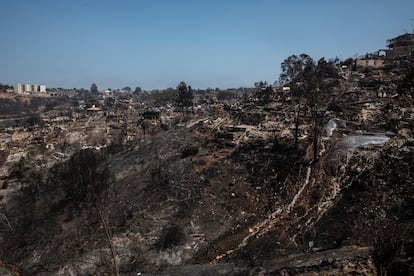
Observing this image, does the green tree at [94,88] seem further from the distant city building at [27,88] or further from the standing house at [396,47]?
the standing house at [396,47]

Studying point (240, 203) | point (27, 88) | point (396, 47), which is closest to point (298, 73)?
point (240, 203)

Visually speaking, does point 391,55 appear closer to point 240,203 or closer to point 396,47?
point 396,47

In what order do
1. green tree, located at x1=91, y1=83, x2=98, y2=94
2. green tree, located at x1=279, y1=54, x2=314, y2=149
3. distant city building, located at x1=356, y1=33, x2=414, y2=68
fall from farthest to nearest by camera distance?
green tree, located at x1=91, y1=83, x2=98, y2=94, distant city building, located at x1=356, y1=33, x2=414, y2=68, green tree, located at x1=279, y1=54, x2=314, y2=149

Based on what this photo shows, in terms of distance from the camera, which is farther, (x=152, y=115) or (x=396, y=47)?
(x=152, y=115)

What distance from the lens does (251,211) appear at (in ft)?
51.9

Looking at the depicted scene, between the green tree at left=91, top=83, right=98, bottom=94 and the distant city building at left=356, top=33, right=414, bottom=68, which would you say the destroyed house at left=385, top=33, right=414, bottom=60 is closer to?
the distant city building at left=356, top=33, right=414, bottom=68

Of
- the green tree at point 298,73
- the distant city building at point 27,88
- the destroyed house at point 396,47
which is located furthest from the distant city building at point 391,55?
the distant city building at point 27,88

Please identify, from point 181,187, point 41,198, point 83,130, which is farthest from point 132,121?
point 181,187

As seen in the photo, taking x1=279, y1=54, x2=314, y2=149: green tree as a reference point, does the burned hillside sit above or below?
below

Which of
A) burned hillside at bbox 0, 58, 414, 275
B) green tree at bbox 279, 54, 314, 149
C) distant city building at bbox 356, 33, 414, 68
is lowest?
burned hillside at bbox 0, 58, 414, 275

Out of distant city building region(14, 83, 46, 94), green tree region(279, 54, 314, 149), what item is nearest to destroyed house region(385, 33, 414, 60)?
green tree region(279, 54, 314, 149)

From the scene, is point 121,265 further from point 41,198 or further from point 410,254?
point 41,198

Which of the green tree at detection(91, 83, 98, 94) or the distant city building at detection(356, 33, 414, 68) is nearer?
the distant city building at detection(356, 33, 414, 68)

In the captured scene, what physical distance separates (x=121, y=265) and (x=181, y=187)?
585 centimetres
